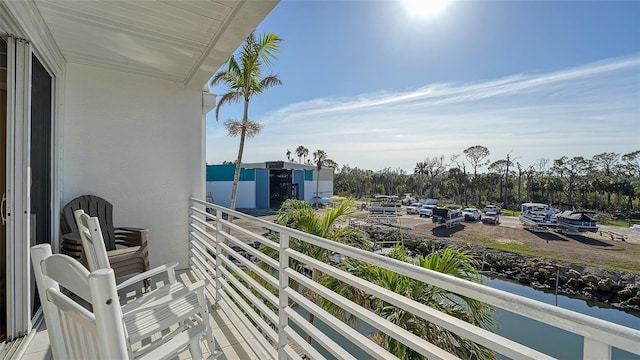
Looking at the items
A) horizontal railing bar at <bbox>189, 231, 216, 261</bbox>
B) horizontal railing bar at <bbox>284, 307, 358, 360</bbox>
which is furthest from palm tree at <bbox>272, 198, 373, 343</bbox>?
horizontal railing bar at <bbox>284, 307, 358, 360</bbox>

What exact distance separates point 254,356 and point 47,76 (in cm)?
280

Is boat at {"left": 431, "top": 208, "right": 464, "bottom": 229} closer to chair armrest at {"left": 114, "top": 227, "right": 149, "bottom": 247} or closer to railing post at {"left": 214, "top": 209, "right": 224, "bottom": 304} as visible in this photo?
railing post at {"left": 214, "top": 209, "right": 224, "bottom": 304}

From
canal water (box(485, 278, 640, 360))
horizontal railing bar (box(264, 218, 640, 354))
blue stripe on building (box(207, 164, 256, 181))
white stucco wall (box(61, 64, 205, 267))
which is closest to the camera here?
horizontal railing bar (box(264, 218, 640, 354))

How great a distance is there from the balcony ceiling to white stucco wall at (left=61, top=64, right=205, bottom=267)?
33cm

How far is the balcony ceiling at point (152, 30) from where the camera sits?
85.4 inches

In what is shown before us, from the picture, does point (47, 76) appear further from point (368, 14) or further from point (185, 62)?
point (368, 14)

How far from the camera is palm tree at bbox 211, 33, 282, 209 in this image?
245 inches

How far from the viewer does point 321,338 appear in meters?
1.44

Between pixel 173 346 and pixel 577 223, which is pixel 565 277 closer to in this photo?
pixel 577 223

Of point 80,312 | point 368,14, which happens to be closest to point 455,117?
point 368,14

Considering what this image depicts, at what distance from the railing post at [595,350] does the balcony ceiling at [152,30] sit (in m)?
2.18

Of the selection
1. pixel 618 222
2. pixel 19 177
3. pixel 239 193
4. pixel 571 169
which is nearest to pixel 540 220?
pixel 618 222

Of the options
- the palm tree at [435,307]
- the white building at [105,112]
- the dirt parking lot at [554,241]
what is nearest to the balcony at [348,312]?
the palm tree at [435,307]

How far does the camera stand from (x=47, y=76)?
105 inches
